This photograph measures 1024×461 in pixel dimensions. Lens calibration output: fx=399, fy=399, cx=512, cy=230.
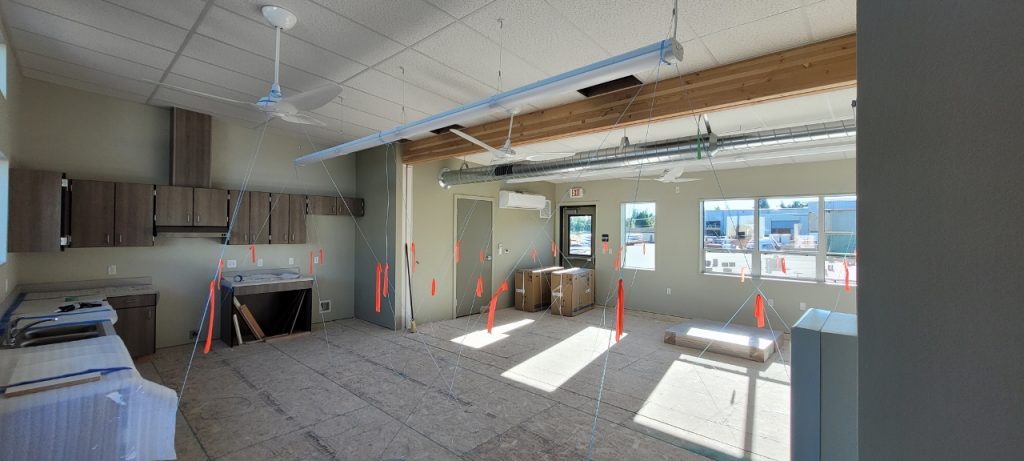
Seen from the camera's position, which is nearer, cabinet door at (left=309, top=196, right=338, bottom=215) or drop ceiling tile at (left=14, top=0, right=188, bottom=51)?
drop ceiling tile at (left=14, top=0, right=188, bottom=51)

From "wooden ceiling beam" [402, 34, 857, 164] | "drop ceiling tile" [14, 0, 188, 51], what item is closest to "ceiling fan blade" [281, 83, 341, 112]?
"drop ceiling tile" [14, 0, 188, 51]

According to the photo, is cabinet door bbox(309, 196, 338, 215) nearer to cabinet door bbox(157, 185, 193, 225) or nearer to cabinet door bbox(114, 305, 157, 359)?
cabinet door bbox(157, 185, 193, 225)

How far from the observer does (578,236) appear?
8.98 m

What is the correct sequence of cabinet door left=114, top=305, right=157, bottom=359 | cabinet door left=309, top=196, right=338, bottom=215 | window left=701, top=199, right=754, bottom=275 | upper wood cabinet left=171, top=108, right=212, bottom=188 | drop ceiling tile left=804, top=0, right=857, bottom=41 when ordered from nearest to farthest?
1. drop ceiling tile left=804, top=0, right=857, bottom=41
2. cabinet door left=114, top=305, right=157, bottom=359
3. upper wood cabinet left=171, top=108, right=212, bottom=188
4. cabinet door left=309, top=196, right=338, bottom=215
5. window left=701, top=199, right=754, bottom=275

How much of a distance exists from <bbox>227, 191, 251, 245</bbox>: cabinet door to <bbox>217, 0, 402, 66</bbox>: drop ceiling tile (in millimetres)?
3165

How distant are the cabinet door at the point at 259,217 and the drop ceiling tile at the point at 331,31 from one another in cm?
320

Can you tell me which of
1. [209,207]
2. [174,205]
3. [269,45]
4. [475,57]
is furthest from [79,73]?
[475,57]

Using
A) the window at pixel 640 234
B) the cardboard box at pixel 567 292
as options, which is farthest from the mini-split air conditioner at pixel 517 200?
the window at pixel 640 234

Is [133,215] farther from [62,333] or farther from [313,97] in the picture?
[313,97]

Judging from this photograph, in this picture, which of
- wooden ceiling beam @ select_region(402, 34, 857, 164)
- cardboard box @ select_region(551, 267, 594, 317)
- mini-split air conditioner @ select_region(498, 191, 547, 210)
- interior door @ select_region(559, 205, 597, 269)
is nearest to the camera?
wooden ceiling beam @ select_region(402, 34, 857, 164)

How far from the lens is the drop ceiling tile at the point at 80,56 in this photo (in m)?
3.01

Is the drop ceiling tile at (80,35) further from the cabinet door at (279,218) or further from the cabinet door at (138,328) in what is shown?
the cabinet door at (138,328)

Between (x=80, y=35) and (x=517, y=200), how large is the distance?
5810 millimetres

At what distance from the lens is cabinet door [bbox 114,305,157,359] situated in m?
4.23
